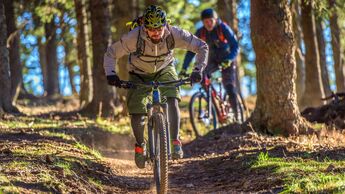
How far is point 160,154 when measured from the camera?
7.25 meters

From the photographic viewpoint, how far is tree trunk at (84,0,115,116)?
14836mm

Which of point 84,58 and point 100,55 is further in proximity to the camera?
point 84,58

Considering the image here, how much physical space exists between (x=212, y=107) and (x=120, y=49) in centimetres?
525

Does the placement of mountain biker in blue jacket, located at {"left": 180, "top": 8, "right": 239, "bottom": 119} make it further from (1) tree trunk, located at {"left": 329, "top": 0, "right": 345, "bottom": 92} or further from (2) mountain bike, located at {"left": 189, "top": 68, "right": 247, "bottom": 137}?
(1) tree trunk, located at {"left": 329, "top": 0, "right": 345, "bottom": 92}

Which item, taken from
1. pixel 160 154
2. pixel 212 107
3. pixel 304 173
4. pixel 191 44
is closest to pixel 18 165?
pixel 160 154

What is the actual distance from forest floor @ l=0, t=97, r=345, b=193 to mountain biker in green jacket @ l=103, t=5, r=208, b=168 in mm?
816

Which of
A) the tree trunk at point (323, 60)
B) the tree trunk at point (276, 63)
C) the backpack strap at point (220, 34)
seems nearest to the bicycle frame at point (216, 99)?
the backpack strap at point (220, 34)

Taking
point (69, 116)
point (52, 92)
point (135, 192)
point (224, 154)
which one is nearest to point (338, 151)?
point (224, 154)

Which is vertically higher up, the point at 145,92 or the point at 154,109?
the point at 145,92

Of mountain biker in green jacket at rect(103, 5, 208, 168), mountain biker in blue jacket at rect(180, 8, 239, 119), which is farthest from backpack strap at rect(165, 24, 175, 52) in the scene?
mountain biker in blue jacket at rect(180, 8, 239, 119)

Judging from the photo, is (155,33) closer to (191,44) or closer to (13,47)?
(191,44)

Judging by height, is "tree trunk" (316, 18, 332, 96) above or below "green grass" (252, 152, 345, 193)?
above

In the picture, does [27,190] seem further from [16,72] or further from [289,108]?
[16,72]

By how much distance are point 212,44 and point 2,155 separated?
618 centimetres
